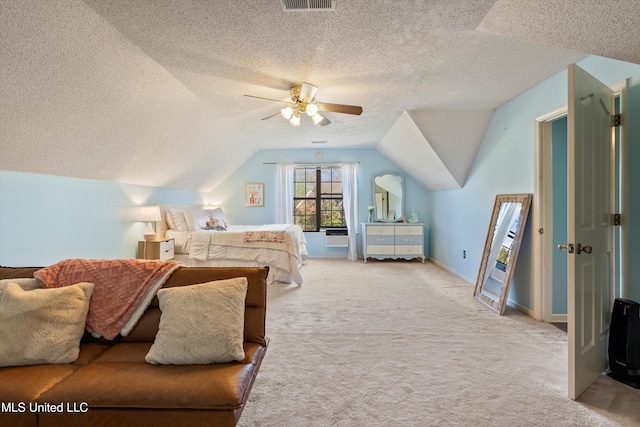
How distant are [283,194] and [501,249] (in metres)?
4.35

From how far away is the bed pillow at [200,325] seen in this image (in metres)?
1.48

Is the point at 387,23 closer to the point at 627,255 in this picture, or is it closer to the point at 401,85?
the point at 401,85

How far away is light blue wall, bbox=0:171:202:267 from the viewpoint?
260 cm

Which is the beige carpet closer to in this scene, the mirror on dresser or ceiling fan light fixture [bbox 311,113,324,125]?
ceiling fan light fixture [bbox 311,113,324,125]

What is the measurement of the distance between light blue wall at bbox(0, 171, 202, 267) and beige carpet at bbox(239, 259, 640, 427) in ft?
6.86

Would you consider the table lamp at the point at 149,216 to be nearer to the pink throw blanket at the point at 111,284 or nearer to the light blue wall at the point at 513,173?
the pink throw blanket at the point at 111,284

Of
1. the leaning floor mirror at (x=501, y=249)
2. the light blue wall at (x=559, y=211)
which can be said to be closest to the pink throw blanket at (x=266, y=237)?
the leaning floor mirror at (x=501, y=249)

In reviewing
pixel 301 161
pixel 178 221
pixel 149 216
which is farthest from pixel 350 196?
pixel 149 216

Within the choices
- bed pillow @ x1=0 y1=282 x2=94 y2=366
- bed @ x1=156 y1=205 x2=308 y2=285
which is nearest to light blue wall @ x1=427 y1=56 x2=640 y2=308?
bed @ x1=156 y1=205 x2=308 y2=285

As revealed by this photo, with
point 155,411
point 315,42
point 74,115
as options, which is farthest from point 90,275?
point 315,42

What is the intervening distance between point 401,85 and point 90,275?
3.03 m

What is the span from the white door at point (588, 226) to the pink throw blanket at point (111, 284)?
2370mm

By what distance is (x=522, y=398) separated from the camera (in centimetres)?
187

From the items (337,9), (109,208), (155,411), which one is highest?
(337,9)
